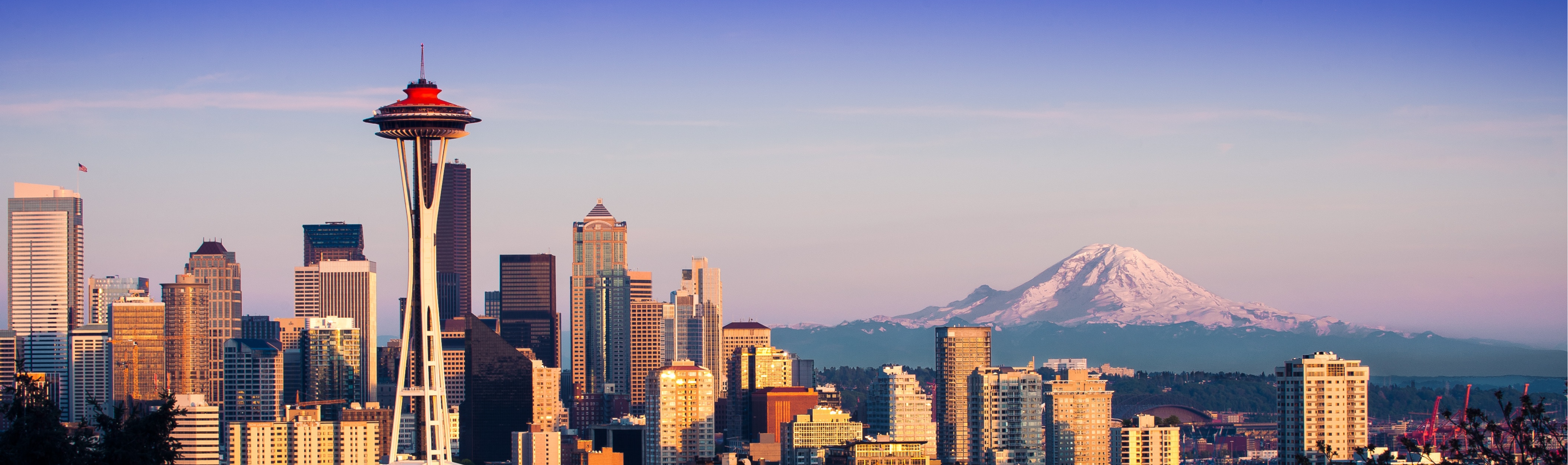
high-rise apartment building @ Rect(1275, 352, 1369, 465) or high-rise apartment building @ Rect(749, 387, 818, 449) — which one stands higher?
high-rise apartment building @ Rect(1275, 352, 1369, 465)

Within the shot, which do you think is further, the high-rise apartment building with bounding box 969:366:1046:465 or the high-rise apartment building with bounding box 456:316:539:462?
the high-rise apartment building with bounding box 456:316:539:462

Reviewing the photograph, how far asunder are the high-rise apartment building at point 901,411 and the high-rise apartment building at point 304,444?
44.1 metres

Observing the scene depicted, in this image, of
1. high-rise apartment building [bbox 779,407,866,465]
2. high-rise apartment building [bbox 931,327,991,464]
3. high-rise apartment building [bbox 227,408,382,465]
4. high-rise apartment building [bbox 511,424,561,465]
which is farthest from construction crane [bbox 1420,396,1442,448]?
high-rise apartment building [bbox 227,408,382,465]

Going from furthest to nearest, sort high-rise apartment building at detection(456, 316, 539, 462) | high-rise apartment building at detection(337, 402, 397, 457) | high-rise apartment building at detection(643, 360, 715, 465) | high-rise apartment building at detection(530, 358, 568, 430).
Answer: high-rise apartment building at detection(530, 358, 568, 430), high-rise apartment building at detection(456, 316, 539, 462), high-rise apartment building at detection(337, 402, 397, 457), high-rise apartment building at detection(643, 360, 715, 465)

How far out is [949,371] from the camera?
576 feet

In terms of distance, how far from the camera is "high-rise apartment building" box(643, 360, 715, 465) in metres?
154

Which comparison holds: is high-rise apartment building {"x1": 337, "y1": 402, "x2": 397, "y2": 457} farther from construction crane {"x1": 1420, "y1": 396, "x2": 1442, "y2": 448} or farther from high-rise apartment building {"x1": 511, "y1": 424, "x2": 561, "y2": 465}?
construction crane {"x1": 1420, "y1": 396, "x2": 1442, "y2": 448}

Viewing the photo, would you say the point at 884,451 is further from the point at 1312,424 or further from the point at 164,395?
the point at 164,395

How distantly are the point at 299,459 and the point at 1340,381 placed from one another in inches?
3249

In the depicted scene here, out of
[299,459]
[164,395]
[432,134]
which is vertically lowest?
[299,459]

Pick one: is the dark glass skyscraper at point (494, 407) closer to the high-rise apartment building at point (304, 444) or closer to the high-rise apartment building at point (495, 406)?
Result: the high-rise apartment building at point (495, 406)

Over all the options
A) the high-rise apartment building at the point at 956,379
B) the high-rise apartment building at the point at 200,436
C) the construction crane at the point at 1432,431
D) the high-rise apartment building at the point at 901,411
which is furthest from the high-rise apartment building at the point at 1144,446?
the high-rise apartment building at the point at 200,436

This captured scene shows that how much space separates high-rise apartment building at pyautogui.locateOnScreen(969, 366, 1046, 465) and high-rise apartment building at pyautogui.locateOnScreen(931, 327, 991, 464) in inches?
145

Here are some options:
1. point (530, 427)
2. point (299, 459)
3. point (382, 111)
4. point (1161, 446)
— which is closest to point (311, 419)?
point (299, 459)
